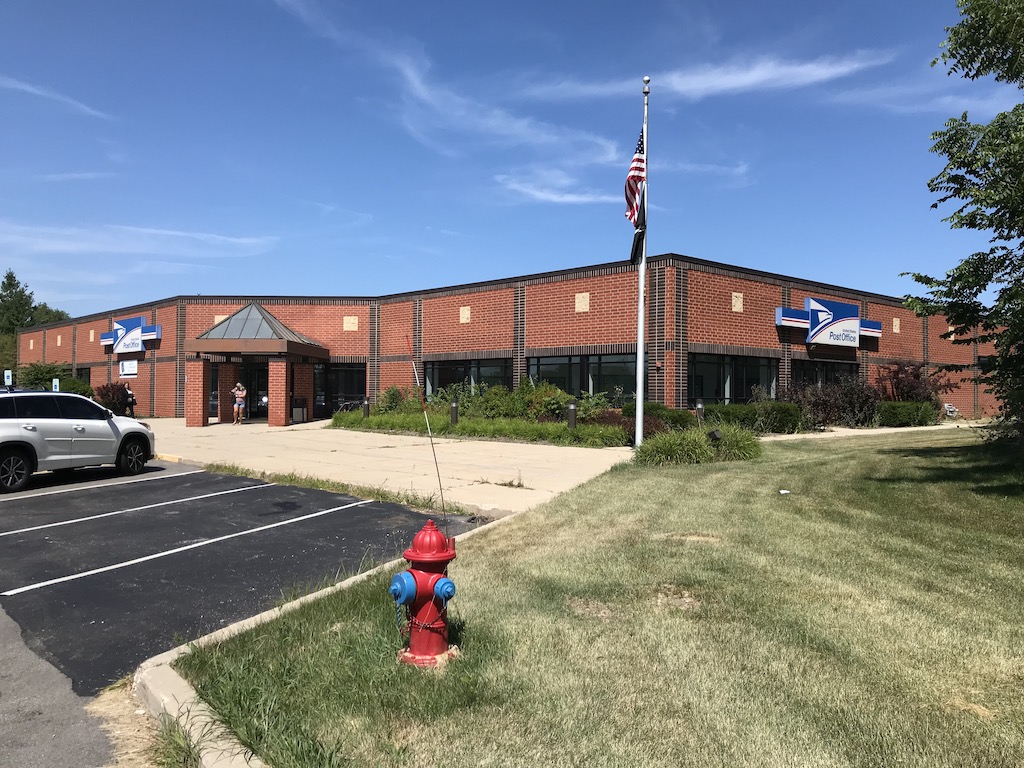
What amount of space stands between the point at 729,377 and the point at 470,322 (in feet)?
35.6

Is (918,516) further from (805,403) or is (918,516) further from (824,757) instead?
(805,403)

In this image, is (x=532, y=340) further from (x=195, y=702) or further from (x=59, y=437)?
(x=195, y=702)

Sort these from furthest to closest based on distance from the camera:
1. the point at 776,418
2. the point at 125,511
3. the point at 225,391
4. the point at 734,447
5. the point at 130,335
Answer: the point at 130,335 → the point at 225,391 → the point at 776,418 → the point at 734,447 → the point at 125,511

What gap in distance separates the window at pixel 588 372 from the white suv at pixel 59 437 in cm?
1472

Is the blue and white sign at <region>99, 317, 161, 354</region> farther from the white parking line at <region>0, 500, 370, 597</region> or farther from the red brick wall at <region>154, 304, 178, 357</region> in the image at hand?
the white parking line at <region>0, 500, 370, 597</region>

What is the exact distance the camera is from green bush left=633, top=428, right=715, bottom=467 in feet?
45.0

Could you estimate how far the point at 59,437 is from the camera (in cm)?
1223

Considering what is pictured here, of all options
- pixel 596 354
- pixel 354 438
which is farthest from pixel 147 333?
pixel 596 354

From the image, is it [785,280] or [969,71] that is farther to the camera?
[785,280]

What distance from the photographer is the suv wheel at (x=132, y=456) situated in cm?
1340

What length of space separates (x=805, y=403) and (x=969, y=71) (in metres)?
12.9

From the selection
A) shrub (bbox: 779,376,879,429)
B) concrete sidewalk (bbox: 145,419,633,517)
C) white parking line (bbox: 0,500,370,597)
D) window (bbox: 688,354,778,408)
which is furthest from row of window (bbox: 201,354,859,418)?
white parking line (bbox: 0,500,370,597)

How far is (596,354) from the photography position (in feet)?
79.4

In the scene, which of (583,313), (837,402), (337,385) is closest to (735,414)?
(837,402)
